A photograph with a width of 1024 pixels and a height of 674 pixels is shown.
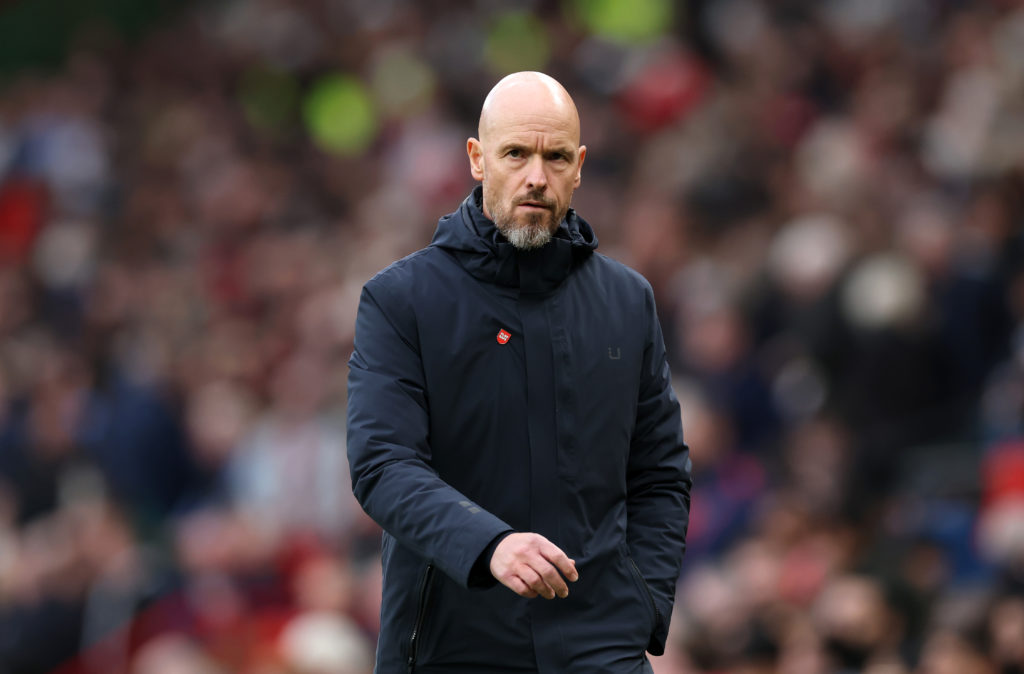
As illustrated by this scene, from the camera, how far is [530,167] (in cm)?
365

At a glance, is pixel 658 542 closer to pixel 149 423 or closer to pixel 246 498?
pixel 246 498

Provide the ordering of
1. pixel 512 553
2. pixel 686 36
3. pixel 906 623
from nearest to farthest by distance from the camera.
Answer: pixel 512 553 < pixel 906 623 < pixel 686 36

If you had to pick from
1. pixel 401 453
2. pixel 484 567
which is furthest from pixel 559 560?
pixel 401 453

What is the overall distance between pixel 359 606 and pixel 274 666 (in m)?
0.56

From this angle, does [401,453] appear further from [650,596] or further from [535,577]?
[650,596]

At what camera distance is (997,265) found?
26.6ft

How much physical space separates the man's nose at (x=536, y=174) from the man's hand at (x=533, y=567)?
85 cm

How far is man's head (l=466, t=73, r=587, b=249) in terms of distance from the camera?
364cm

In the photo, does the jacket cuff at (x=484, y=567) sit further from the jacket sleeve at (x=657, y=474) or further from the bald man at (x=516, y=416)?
the jacket sleeve at (x=657, y=474)

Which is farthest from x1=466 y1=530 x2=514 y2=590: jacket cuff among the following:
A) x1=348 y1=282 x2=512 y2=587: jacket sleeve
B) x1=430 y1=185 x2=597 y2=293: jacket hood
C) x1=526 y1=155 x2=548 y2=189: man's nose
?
x1=526 y1=155 x2=548 y2=189: man's nose

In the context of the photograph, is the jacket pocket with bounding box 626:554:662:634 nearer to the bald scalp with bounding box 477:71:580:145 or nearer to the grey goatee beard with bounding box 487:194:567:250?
the grey goatee beard with bounding box 487:194:567:250

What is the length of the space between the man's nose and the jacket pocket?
85 centimetres

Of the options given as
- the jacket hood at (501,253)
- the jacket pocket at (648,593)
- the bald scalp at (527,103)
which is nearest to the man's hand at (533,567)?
the jacket pocket at (648,593)

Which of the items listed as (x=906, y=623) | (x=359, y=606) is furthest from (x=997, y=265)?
(x=359, y=606)
